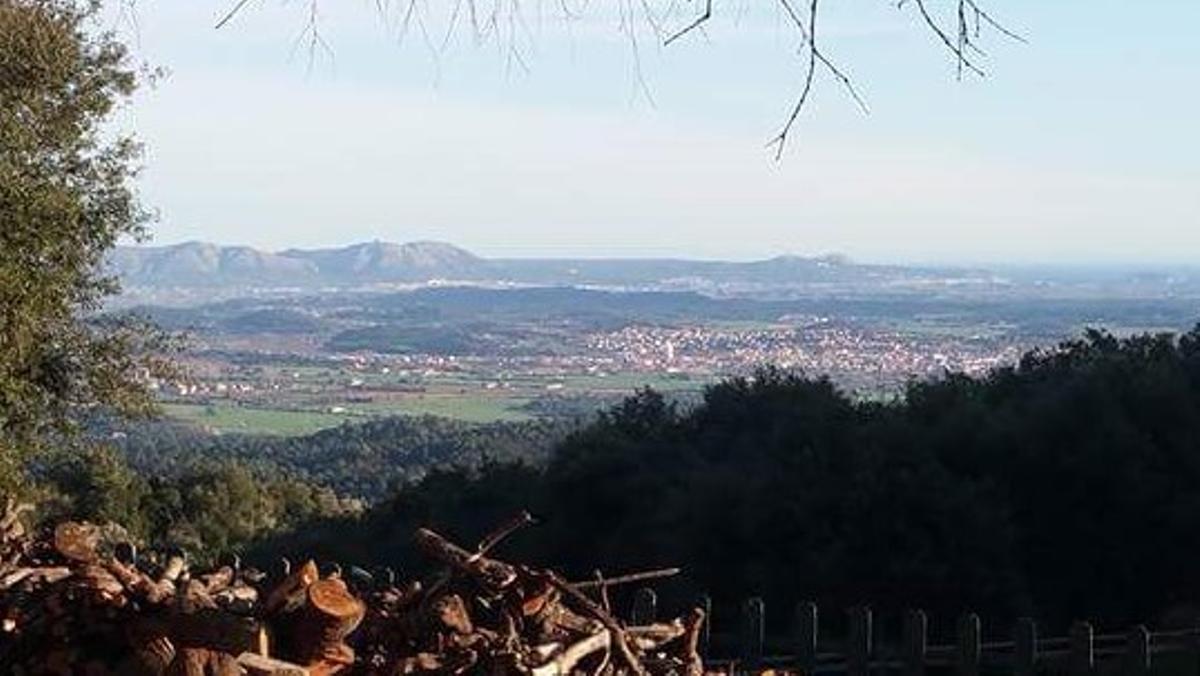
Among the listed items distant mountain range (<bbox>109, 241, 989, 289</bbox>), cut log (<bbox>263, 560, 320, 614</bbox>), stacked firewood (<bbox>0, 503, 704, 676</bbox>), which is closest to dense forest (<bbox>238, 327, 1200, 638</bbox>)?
stacked firewood (<bbox>0, 503, 704, 676</bbox>)

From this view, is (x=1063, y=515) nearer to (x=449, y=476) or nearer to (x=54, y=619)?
(x=449, y=476)

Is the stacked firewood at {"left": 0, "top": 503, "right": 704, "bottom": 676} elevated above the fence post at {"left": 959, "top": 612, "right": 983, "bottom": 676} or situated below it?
above

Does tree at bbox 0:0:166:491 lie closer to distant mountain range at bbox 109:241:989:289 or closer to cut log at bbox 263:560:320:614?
cut log at bbox 263:560:320:614

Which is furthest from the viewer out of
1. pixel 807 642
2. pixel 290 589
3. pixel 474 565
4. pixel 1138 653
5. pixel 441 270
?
pixel 441 270

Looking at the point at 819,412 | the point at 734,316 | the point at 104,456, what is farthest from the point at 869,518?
the point at 734,316

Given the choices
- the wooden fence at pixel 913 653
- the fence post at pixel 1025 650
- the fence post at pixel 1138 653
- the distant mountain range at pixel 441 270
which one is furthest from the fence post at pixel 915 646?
the distant mountain range at pixel 441 270

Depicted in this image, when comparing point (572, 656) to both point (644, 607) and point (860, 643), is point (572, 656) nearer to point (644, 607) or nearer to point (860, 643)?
point (644, 607)

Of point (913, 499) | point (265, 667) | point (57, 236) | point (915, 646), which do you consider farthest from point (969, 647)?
point (57, 236)

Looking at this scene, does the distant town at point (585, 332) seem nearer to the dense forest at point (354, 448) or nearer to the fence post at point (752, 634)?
the dense forest at point (354, 448)
